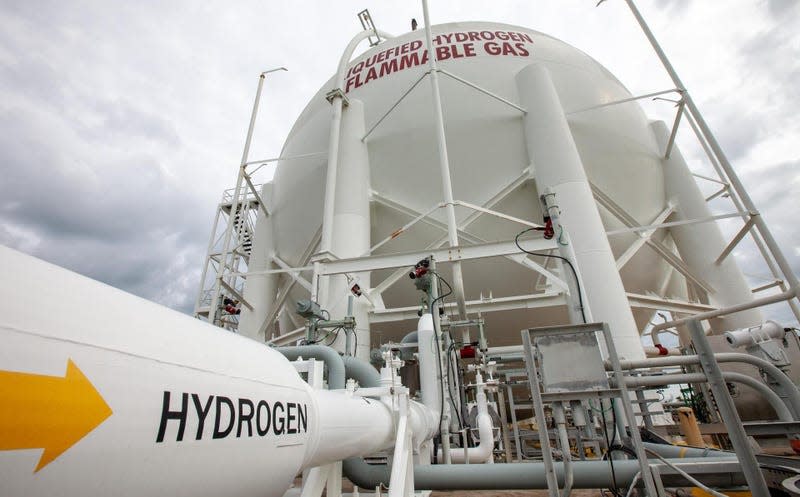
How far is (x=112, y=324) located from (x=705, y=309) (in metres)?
8.92

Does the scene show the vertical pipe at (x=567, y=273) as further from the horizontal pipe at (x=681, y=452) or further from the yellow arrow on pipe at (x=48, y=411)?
the yellow arrow on pipe at (x=48, y=411)

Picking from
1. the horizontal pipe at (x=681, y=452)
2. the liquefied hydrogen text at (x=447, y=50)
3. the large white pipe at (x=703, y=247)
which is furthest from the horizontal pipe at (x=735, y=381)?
the liquefied hydrogen text at (x=447, y=50)

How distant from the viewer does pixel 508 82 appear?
26.4ft

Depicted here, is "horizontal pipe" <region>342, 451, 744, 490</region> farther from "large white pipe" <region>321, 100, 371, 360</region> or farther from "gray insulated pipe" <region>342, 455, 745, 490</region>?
"large white pipe" <region>321, 100, 371, 360</region>

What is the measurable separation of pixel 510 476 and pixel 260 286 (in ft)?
24.7

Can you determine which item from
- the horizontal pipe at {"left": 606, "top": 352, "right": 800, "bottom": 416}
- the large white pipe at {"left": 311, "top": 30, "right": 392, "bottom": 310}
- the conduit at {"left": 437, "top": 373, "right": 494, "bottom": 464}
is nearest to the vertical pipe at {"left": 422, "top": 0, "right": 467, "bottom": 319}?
the conduit at {"left": 437, "top": 373, "right": 494, "bottom": 464}

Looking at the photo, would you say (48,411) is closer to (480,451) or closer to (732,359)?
(732,359)

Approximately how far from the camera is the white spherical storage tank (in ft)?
22.0

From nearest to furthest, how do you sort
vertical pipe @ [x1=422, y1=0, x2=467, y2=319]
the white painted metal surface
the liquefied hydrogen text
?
vertical pipe @ [x1=422, y1=0, x2=467, y2=319] < the white painted metal surface < the liquefied hydrogen text

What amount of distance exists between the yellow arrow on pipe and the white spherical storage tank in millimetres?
5616

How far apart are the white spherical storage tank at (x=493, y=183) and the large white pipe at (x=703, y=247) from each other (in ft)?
0.08

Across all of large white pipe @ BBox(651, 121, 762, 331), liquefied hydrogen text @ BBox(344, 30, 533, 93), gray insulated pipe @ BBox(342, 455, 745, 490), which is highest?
liquefied hydrogen text @ BBox(344, 30, 533, 93)

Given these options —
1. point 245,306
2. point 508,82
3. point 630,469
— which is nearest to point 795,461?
point 630,469

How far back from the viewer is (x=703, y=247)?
7676 mm
